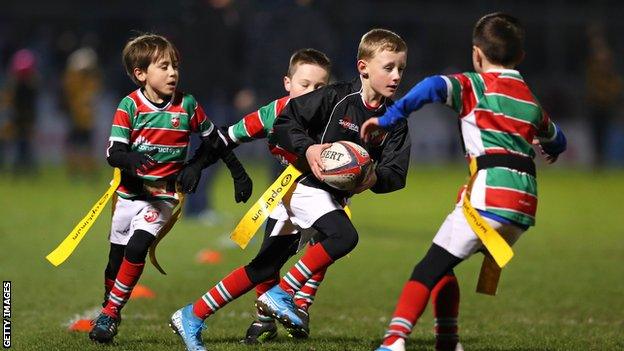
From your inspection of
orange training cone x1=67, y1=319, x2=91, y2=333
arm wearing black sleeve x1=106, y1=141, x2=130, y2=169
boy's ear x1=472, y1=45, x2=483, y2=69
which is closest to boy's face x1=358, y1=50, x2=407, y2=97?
boy's ear x1=472, y1=45, x2=483, y2=69

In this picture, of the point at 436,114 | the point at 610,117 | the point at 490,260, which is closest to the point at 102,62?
the point at 436,114

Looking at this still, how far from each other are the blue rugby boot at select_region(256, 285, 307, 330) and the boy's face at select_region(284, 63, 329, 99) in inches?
56.7

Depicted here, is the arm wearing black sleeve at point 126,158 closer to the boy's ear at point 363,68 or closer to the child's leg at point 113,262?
the child's leg at point 113,262

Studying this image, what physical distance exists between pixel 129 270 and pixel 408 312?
202 cm

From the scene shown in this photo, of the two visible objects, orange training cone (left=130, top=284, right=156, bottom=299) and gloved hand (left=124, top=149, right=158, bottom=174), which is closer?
gloved hand (left=124, top=149, right=158, bottom=174)

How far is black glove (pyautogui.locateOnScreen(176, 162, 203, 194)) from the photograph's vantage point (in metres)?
7.45

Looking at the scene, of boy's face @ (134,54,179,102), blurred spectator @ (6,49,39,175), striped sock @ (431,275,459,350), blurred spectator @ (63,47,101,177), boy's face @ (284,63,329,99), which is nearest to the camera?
striped sock @ (431,275,459,350)

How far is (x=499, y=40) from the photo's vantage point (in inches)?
258

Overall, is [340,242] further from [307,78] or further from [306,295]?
[307,78]

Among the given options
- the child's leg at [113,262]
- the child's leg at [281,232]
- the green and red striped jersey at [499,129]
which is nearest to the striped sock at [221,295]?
the child's leg at [281,232]

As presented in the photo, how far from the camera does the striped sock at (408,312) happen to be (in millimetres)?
6406

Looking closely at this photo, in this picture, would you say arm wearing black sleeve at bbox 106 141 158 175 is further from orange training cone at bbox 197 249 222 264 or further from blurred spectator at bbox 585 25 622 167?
blurred spectator at bbox 585 25 622 167

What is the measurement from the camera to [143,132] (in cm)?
765

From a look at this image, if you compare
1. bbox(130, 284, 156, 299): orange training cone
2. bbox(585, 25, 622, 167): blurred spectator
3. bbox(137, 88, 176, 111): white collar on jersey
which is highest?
bbox(137, 88, 176, 111): white collar on jersey
